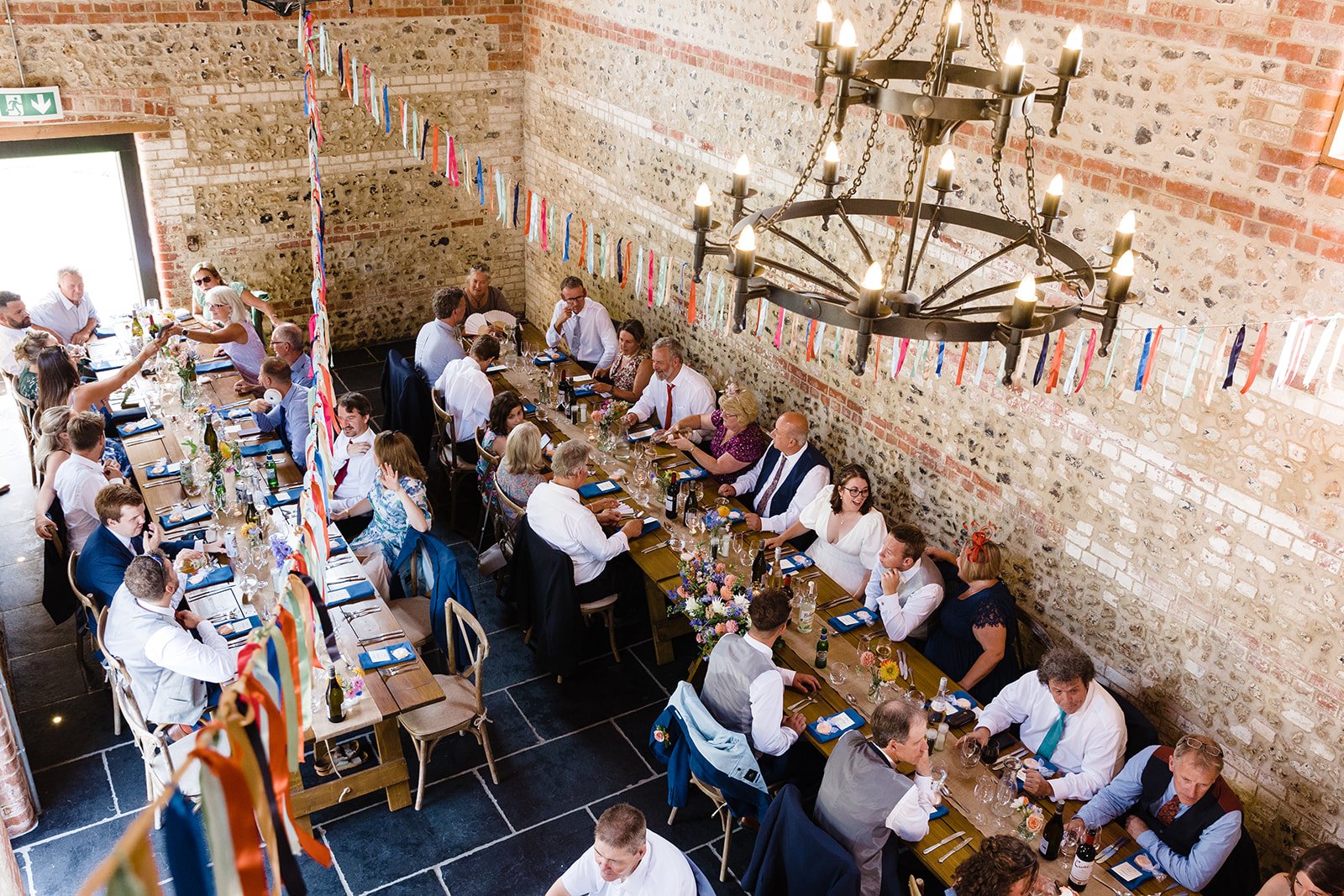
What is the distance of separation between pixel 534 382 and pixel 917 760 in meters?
5.19

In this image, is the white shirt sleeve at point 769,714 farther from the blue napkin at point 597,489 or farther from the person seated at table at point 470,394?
the person seated at table at point 470,394

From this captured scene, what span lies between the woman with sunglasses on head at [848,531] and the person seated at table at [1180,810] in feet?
6.36

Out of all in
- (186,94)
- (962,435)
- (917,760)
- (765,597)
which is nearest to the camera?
(917,760)

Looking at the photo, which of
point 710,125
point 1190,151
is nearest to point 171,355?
point 710,125

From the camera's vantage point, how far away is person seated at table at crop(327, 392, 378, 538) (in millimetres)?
7254

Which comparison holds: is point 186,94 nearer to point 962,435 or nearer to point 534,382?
point 534,382

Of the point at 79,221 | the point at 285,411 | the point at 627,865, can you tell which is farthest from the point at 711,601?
the point at 79,221

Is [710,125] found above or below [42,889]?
above

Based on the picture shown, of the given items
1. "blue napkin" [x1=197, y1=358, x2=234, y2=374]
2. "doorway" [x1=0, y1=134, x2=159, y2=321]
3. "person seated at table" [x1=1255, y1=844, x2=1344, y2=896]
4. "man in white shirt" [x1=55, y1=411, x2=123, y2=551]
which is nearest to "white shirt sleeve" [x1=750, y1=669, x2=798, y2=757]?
"person seated at table" [x1=1255, y1=844, x2=1344, y2=896]

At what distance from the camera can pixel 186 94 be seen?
32.4 ft

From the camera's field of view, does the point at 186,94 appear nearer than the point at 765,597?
No

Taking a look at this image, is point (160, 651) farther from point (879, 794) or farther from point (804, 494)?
point (804, 494)

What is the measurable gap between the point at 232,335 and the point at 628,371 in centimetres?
340

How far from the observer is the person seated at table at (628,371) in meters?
8.96
